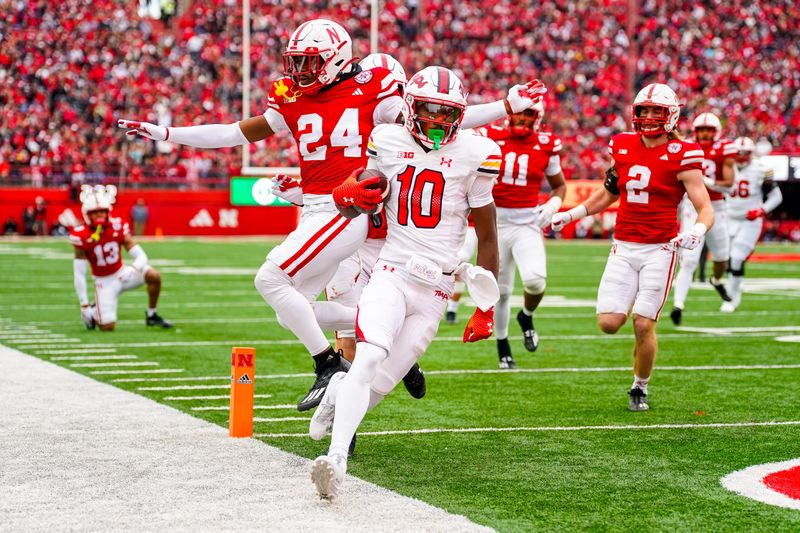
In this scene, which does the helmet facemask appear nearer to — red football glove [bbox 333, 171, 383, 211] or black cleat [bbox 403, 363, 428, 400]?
red football glove [bbox 333, 171, 383, 211]

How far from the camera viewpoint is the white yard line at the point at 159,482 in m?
4.27

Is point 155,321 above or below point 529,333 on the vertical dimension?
below

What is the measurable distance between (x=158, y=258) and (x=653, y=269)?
1646 centimetres

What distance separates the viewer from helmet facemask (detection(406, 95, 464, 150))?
5133 mm

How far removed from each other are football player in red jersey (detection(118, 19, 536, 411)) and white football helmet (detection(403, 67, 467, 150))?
0.76 meters

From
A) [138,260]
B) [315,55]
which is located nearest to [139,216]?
[138,260]

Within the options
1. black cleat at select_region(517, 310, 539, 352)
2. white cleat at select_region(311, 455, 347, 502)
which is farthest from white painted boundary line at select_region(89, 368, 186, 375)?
white cleat at select_region(311, 455, 347, 502)

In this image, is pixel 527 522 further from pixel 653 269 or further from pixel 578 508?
pixel 653 269

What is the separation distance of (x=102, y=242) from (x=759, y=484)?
331 inches

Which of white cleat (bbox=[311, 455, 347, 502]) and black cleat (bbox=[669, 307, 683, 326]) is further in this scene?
black cleat (bbox=[669, 307, 683, 326])

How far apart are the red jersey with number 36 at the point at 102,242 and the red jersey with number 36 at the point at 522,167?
14.4 ft

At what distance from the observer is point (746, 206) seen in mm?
14422

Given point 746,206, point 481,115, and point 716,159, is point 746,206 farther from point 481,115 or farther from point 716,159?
point 481,115

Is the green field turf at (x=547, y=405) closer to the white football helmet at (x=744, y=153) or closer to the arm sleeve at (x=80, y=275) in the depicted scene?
the arm sleeve at (x=80, y=275)
